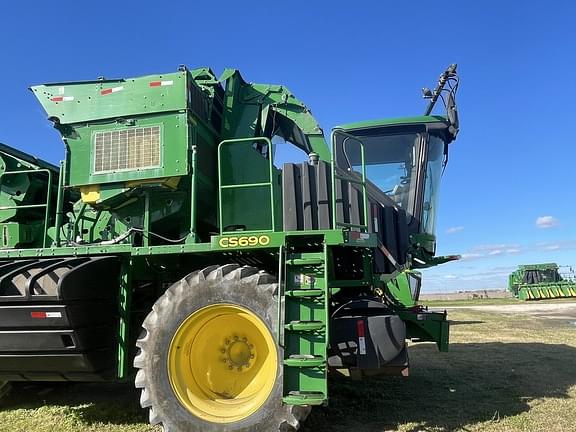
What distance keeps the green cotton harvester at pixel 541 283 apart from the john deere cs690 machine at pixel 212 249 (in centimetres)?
3681

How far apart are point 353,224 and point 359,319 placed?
3.09 ft

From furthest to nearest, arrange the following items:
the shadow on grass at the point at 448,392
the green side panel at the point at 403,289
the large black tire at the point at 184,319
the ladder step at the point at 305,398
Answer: the green side panel at the point at 403,289
the shadow on grass at the point at 448,392
the large black tire at the point at 184,319
the ladder step at the point at 305,398

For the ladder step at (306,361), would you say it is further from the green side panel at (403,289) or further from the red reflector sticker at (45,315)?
the green side panel at (403,289)

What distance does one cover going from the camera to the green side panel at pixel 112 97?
5.77 metres

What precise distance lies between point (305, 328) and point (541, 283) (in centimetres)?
4036

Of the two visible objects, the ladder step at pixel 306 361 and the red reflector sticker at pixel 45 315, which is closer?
the ladder step at pixel 306 361

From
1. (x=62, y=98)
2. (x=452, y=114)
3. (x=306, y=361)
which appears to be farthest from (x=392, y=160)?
(x=62, y=98)

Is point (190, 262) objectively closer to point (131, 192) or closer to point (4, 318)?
point (131, 192)

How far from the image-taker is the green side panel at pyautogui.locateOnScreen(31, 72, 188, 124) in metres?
5.77

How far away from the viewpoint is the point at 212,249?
510cm

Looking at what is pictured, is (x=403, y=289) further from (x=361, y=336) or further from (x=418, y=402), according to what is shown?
(x=361, y=336)

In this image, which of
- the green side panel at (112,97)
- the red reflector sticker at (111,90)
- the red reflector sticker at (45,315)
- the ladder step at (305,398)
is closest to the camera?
the ladder step at (305,398)

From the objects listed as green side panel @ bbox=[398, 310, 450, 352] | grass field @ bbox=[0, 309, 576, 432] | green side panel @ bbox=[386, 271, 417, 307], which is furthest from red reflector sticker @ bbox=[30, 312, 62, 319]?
green side panel @ bbox=[386, 271, 417, 307]

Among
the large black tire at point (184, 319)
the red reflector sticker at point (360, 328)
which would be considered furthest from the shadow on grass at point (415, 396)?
the red reflector sticker at point (360, 328)
